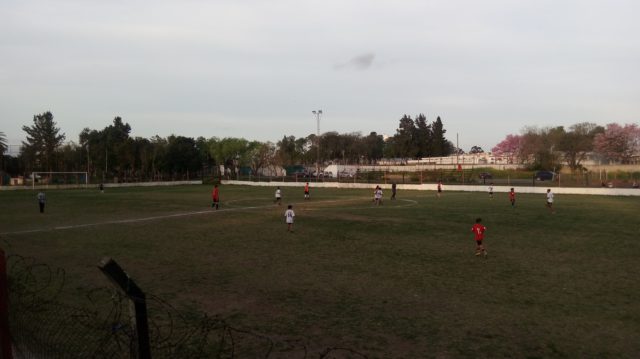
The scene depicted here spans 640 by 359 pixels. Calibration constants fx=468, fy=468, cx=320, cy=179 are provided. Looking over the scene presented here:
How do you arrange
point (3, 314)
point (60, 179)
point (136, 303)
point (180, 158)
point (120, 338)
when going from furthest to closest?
point (180, 158) < point (60, 179) < point (120, 338) < point (3, 314) < point (136, 303)

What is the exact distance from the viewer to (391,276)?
12.8m

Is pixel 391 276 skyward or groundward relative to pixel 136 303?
groundward

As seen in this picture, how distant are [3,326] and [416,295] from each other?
8.31 meters

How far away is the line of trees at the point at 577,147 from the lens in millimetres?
88188

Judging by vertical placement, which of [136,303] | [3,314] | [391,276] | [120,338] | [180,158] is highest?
[180,158]

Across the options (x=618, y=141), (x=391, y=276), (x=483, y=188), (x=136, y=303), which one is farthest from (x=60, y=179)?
(x=618, y=141)

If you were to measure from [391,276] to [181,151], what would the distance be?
93166 millimetres

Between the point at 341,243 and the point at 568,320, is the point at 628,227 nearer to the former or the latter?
the point at 341,243

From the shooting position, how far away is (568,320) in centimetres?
910

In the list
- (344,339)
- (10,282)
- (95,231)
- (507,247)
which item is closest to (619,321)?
(344,339)

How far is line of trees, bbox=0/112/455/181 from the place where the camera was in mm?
93312

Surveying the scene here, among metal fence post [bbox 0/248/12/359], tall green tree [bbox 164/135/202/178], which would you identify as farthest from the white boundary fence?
metal fence post [bbox 0/248/12/359]

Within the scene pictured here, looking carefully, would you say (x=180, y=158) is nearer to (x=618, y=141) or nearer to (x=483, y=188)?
(x=483, y=188)

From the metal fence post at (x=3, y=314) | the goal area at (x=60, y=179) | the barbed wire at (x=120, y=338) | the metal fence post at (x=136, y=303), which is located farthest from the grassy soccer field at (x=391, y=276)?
the goal area at (x=60, y=179)
